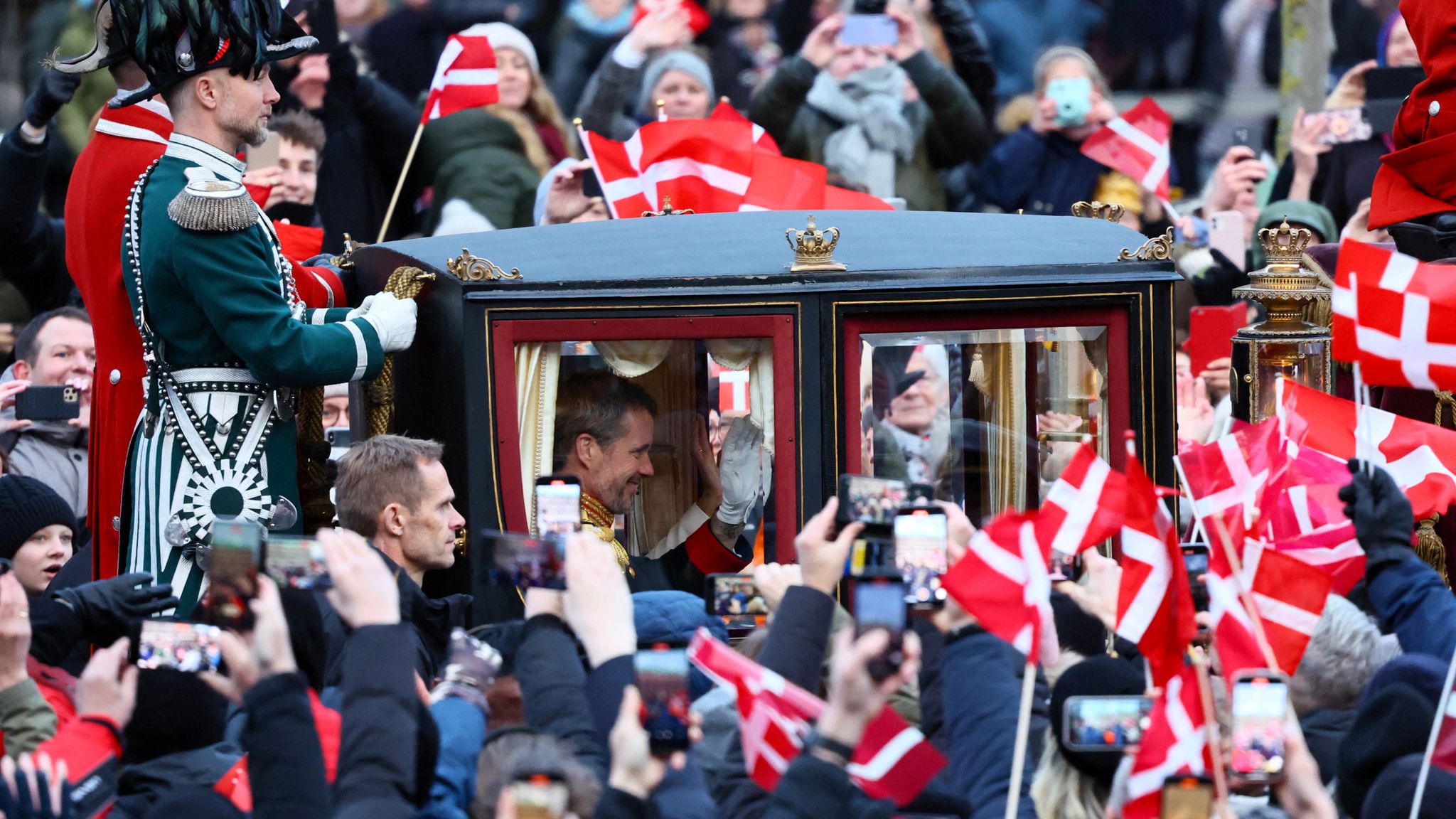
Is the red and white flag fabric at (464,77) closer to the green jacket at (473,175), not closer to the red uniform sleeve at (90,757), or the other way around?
the green jacket at (473,175)

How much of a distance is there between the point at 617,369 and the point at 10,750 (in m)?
2.43

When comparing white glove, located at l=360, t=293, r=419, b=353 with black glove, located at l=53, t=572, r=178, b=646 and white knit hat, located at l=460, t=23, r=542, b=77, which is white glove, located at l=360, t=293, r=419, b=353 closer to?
black glove, located at l=53, t=572, r=178, b=646

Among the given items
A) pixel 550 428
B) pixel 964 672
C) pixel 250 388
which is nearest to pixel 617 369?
pixel 550 428

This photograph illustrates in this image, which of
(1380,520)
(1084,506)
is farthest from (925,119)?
(1084,506)

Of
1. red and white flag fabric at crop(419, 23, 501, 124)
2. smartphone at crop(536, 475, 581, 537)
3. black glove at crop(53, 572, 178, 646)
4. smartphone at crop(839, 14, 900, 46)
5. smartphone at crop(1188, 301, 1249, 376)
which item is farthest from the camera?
smartphone at crop(839, 14, 900, 46)

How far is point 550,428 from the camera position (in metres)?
6.25

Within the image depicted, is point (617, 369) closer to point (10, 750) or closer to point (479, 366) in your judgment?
point (479, 366)

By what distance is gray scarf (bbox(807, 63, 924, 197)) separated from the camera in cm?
1027

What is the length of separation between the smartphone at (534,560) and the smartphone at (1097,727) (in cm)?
100

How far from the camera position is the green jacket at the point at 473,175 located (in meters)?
9.85

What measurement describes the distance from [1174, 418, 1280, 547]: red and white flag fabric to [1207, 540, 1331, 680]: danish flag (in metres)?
0.38

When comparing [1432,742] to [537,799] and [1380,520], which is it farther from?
[537,799]

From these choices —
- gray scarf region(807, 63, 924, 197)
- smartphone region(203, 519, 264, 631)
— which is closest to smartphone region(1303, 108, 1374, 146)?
gray scarf region(807, 63, 924, 197)

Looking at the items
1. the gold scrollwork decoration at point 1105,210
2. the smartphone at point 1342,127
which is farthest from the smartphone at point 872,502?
the smartphone at point 1342,127
